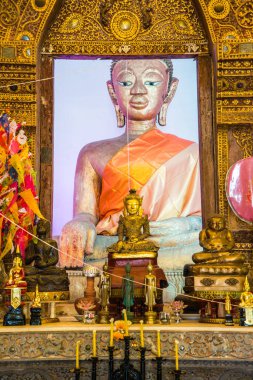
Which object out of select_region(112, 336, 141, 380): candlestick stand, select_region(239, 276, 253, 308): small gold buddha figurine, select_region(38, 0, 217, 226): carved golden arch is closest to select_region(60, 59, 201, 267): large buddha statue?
select_region(38, 0, 217, 226): carved golden arch

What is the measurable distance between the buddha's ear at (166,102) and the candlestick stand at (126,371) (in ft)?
14.4

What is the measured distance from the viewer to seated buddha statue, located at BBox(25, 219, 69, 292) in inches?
285

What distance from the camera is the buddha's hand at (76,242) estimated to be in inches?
339

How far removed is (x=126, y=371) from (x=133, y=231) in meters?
2.51

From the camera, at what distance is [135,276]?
23.9 ft

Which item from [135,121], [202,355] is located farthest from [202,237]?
[135,121]

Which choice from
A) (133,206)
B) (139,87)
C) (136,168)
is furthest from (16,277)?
(139,87)

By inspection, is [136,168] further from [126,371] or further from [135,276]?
[126,371]

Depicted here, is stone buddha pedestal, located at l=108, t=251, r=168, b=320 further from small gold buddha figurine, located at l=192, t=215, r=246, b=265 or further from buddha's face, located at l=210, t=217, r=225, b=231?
buddha's face, located at l=210, t=217, r=225, b=231

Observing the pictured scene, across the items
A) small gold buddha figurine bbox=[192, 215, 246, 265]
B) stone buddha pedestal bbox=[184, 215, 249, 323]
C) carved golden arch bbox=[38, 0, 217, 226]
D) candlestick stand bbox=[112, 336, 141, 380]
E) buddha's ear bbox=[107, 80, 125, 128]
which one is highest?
carved golden arch bbox=[38, 0, 217, 226]

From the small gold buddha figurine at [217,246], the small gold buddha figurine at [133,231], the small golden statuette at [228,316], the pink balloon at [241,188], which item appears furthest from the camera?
the pink balloon at [241,188]

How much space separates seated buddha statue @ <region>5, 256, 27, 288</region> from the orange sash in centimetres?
237

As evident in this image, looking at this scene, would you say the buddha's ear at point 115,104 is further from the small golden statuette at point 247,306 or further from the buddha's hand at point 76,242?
the small golden statuette at point 247,306

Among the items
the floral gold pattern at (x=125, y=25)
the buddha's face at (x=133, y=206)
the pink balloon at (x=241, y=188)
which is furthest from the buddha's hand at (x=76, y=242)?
the floral gold pattern at (x=125, y=25)
